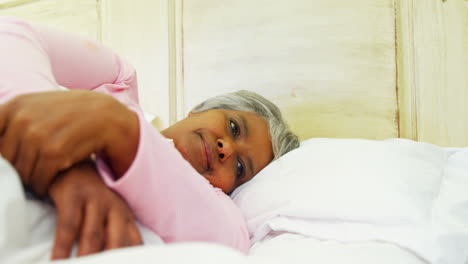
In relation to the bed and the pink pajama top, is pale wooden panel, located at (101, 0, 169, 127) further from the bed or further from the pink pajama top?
the pink pajama top

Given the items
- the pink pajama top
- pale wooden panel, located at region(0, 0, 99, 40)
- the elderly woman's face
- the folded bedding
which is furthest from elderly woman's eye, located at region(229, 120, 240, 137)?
pale wooden panel, located at region(0, 0, 99, 40)

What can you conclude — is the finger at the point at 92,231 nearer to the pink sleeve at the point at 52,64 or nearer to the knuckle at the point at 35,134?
the knuckle at the point at 35,134

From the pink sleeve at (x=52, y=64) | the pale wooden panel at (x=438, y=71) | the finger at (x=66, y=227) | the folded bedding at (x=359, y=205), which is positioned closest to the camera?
the finger at (x=66, y=227)

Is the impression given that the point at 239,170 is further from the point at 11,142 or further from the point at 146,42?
the point at 146,42

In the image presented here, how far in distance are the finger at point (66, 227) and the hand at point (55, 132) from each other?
1.6 inches

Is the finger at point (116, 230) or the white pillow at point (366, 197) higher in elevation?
the finger at point (116, 230)

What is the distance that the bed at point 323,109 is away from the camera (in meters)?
0.63

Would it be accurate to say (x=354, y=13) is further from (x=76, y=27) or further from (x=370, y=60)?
(x=76, y=27)

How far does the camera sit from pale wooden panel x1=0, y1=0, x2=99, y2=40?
69.4 inches

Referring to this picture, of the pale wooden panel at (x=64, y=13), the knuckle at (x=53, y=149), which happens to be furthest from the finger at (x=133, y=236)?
the pale wooden panel at (x=64, y=13)

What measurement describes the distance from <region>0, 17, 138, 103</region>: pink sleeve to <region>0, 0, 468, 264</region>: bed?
0.70ft

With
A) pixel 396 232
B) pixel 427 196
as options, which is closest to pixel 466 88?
pixel 427 196

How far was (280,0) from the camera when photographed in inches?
55.0

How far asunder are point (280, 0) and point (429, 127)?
664 millimetres
